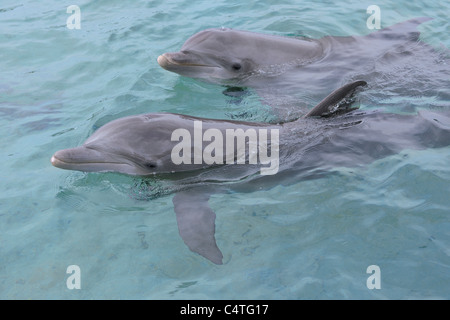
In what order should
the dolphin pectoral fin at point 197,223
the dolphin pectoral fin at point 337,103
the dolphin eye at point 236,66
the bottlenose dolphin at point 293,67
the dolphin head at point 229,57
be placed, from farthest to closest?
the dolphin eye at point 236,66
the dolphin head at point 229,57
the bottlenose dolphin at point 293,67
the dolphin pectoral fin at point 337,103
the dolphin pectoral fin at point 197,223

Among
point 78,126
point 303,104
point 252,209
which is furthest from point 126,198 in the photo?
point 303,104

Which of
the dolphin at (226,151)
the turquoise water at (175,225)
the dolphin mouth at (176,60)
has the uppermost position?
the dolphin mouth at (176,60)

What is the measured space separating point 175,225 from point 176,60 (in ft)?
13.2

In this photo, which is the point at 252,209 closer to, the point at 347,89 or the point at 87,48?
the point at 347,89

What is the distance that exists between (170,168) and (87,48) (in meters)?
5.76

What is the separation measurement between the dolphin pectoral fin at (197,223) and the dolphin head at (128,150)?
558 millimetres

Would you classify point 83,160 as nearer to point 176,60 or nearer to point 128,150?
point 128,150

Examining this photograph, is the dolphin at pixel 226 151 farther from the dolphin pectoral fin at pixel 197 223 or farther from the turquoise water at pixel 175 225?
the turquoise water at pixel 175 225

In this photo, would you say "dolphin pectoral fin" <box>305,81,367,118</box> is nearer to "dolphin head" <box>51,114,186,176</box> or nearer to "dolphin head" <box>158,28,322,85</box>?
"dolphin head" <box>51,114,186,176</box>

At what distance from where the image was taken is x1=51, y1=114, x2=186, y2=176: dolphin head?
6.56 metres

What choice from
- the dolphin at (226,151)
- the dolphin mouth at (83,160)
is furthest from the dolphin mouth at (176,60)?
the dolphin mouth at (83,160)

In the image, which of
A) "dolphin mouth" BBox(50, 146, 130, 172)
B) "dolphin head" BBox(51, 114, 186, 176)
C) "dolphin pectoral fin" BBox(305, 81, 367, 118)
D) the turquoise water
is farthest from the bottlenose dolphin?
"dolphin mouth" BBox(50, 146, 130, 172)

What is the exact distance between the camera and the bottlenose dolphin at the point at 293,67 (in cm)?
955

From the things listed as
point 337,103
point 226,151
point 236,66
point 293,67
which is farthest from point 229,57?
point 226,151
